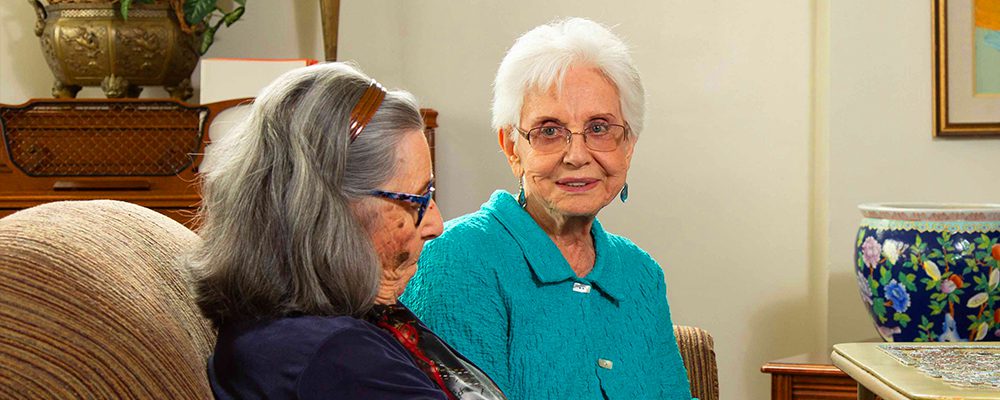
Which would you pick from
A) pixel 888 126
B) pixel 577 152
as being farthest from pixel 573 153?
pixel 888 126

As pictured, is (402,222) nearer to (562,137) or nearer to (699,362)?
(562,137)

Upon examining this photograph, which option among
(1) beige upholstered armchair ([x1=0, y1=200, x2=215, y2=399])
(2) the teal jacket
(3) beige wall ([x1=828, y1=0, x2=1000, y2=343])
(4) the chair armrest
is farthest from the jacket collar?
(3) beige wall ([x1=828, y1=0, x2=1000, y2=343])

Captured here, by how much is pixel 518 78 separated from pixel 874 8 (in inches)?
61.4

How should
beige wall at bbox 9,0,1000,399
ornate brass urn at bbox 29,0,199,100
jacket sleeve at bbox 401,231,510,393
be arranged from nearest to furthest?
jacket sleeve at bbox 401,231,510,393 < ornate brass urn at bbox 29,0,199,100 < beige wall at bbox 9,0,1000,399

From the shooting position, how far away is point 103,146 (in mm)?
2717

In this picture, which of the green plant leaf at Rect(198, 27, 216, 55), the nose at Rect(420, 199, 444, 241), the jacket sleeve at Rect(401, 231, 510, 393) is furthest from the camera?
the green plant leaf at Rect(198, 27, 216, 55)

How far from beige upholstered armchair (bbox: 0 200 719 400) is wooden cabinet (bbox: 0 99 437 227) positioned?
1428 mm

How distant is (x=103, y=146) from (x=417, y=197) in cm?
163

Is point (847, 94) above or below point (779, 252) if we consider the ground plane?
above

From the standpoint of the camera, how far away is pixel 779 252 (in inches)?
140

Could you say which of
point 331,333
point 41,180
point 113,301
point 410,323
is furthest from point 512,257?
point 41,180

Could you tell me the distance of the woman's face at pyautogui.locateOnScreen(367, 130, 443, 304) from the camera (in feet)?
4.25

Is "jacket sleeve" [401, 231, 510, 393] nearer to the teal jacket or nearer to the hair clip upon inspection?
the teal jacket

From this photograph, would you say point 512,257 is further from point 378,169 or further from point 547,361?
point 378,169
